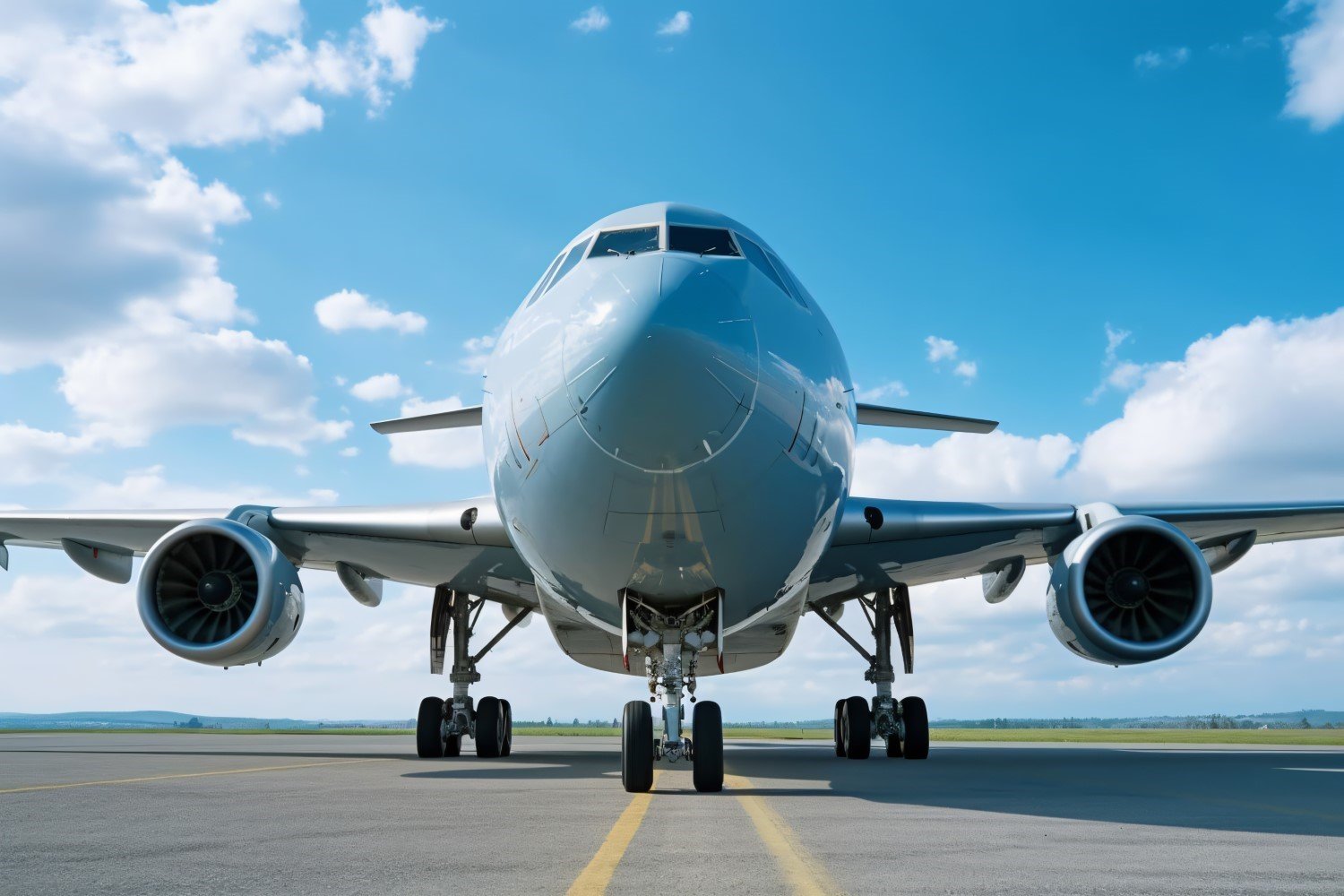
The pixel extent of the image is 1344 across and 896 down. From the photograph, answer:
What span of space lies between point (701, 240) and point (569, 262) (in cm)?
111

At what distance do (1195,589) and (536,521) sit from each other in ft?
22.0

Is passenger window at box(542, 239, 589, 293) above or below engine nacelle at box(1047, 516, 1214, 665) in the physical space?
above

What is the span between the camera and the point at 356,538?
13.2 m

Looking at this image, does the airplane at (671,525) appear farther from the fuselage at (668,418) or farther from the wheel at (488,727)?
the wheel at (488,727)

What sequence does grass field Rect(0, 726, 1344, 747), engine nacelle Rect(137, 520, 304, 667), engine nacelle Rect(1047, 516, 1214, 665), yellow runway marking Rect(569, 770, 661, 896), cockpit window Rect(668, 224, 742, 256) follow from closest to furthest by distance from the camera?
yellow runway marking Rect(569, 770, 661, 896) < cockpit window Rect(668, 224, 742, 256) < engine nacelle Rect(1047, 516, 1214, 665) < engine nacelle Rect(137, 520, 304, 667) < grass field Rect(0, 726, 1344, 747)

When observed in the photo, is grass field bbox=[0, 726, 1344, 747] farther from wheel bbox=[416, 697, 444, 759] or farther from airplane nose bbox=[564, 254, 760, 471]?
airplane nose bbox=[564, 254, 760, 471]

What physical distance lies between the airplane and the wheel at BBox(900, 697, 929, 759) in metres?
0.05

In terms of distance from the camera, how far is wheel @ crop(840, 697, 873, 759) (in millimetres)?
15422

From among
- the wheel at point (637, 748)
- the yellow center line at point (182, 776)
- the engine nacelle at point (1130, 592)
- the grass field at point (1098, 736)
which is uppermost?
the engine nacelle at point (1130, 592)

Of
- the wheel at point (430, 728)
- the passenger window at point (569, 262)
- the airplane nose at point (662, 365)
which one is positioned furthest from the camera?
the wheel at point (430, 728)

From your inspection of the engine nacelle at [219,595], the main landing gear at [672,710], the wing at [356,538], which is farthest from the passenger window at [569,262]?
the engine nacelle at [219,595]

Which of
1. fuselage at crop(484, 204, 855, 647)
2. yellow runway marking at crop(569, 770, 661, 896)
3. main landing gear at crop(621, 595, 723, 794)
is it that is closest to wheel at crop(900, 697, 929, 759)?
main landing gear at crop(621, 595, 723, 794)

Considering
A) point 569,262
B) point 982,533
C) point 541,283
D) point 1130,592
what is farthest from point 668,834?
point 982,533

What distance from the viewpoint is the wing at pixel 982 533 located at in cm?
1203
